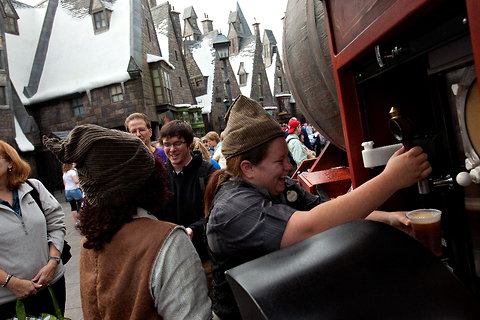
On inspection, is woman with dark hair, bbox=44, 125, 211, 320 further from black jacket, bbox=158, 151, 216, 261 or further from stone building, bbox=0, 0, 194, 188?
stone building, bbox=0, 0, 194, 188

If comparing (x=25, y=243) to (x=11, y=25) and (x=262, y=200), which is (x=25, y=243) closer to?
(x=262, y=200)

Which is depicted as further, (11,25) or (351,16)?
(11,25)

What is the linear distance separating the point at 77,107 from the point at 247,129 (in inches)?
816

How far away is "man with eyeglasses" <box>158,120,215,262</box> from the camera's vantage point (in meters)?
2.96

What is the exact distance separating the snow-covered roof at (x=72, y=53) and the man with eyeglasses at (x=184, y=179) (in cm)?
1699

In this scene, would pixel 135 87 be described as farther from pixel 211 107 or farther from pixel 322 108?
pixel 322 108

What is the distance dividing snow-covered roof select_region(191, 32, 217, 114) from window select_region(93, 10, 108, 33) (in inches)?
439

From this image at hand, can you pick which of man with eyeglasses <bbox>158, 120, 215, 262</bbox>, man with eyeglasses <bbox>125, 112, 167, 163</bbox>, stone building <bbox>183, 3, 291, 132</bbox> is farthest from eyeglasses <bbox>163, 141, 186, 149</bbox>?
stone building <bbox>183, 3, 291, 132</bbox>

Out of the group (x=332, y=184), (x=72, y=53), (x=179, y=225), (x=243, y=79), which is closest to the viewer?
(x=179, y=225)

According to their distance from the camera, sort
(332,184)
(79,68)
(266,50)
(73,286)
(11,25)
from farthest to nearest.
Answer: (266,50)
(11,25)
(79,68)
(73,286)
(332,184)

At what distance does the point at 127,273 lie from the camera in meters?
1.37

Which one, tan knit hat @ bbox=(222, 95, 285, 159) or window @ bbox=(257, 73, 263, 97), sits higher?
window @ bbox=(257, 73, 263, 97)

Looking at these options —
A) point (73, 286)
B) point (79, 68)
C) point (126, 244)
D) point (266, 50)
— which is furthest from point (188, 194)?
point (266, 50)

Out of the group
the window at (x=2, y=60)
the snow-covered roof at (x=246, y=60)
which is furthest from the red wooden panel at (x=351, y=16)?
the snow-covered roof at (x=246, y=60)
